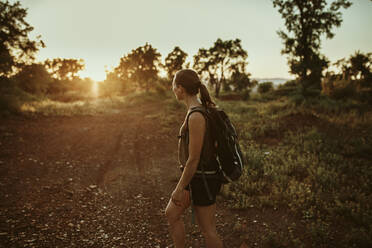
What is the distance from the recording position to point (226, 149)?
2109mm

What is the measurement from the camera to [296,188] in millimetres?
4805

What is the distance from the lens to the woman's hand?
6.86ft

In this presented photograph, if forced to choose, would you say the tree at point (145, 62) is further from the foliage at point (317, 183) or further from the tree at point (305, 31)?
the foliage at point (317, 183)

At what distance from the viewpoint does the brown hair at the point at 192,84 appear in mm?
2129

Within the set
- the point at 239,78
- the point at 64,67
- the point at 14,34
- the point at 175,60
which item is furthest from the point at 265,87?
the point at 64,67

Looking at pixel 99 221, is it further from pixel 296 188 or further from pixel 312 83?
pixel 312 83

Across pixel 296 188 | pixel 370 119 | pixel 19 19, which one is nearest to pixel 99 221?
pixel 296 188

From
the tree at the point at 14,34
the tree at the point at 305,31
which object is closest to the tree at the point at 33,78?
the tree at the point at 14,34

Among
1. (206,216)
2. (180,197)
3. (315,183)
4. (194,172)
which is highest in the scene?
(194,172)

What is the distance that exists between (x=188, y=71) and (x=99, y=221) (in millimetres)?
3724

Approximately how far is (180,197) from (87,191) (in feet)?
13.9

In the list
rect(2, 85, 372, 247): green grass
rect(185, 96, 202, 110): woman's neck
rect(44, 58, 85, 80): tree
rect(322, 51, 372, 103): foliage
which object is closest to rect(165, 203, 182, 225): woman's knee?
rect(185, 96, 202, 110): woman's neck

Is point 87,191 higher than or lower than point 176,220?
lower

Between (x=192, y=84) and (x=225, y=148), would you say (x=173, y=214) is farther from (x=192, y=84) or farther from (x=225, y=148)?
(x=192, y=84)
